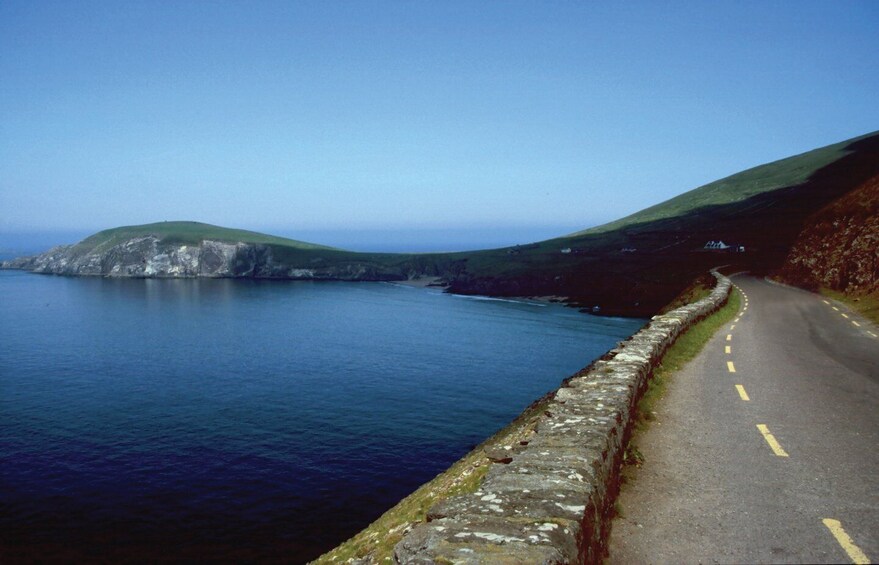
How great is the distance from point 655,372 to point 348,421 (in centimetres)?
3020

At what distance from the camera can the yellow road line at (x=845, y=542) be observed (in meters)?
7.23

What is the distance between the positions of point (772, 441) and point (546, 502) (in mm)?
8335

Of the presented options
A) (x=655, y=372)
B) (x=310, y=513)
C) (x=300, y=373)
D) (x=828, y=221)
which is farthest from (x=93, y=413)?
(x=828, y=221)

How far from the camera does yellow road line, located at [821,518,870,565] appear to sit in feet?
23.7

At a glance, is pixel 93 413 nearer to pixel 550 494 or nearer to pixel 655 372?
pixel 655 372

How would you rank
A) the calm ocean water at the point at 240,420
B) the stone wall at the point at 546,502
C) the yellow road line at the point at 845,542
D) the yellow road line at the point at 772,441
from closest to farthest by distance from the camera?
→ the stone wall at the point at 546,502 < the yellow road line at the point at 845,542 < the yellow road line at the point at 772,441 < the calm ocean water at the point at 240,420

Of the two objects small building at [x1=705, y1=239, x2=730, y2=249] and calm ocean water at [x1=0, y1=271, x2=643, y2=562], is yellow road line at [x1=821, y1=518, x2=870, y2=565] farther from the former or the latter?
small building at [x1=705, y1=239, x2=730, y2=249]

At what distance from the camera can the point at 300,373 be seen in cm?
6322

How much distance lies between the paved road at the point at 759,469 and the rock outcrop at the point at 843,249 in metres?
33.3

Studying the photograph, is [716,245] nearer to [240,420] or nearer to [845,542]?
[240,420]

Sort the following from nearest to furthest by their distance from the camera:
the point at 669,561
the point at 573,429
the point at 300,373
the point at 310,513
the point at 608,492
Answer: the point at 669,561 < the point at 608,492 < the point at 573,429 < the point at 310,513 < the point at 300,373

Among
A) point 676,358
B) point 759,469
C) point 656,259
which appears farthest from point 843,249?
point 656,259

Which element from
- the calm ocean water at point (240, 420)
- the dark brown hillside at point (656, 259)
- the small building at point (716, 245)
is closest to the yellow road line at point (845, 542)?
the calm ocean water at point (240, 420)

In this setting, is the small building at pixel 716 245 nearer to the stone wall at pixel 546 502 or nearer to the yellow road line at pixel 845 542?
the stone wall at pixel 546 502
